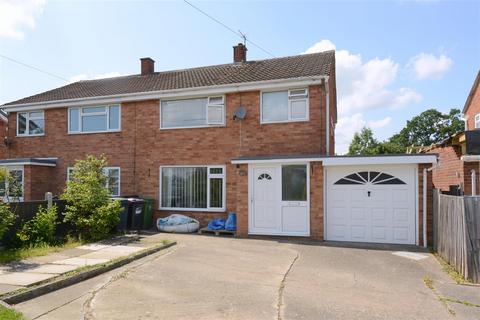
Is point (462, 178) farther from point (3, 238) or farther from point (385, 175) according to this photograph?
point (3, 238)

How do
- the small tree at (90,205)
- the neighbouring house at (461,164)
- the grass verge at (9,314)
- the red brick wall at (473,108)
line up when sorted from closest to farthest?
the grass verge at (9,314)
the small tree at (90,205)
the neighbouring house at (461,164)
the red brick wall at (473,108)

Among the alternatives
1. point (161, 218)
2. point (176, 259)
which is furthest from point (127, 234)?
point (176, 259)

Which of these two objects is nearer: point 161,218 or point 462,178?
point 462,178

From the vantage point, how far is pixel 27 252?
26.5 feet

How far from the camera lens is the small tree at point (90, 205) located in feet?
33.2

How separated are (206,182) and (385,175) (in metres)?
5.69

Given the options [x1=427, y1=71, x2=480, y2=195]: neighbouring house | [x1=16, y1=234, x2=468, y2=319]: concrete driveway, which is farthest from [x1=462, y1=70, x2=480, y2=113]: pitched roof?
[x1=16, y1=234, x2=468, y2=319]: concrete driveway

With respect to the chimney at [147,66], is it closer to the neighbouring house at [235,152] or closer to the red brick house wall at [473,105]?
the neighbouring house at [235,152]

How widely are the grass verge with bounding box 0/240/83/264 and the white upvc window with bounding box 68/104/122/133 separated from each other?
620 centimetres

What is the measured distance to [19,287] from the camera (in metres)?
5.59

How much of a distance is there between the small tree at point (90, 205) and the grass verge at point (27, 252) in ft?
3.23

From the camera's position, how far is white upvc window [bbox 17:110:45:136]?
51.0ft

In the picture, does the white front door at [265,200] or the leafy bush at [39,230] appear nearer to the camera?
the leafy bush at [39,230]

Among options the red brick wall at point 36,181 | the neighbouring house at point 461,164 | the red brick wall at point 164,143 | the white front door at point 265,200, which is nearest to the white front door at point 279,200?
the white front door at point 265,200
